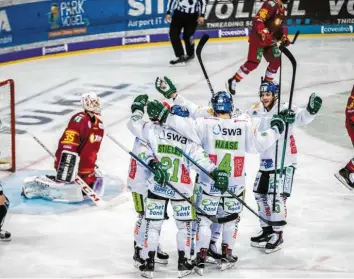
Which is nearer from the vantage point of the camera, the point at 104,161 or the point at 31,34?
the point at 104,161

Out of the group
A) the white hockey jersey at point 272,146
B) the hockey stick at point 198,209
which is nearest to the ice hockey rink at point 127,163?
the hockey stick at point 198,209

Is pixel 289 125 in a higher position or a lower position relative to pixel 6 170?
higher

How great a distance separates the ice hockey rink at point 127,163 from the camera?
22.2 feet

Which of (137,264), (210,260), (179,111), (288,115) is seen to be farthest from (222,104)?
(137,264)

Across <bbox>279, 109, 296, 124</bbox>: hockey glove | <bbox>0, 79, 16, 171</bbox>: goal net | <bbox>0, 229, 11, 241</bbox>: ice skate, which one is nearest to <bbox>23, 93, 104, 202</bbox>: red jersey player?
<bbox>0, 229, 11, 241</bbox>: ice skate

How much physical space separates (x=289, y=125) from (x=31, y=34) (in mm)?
7839

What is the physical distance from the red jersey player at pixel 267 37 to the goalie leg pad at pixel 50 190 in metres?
3.99

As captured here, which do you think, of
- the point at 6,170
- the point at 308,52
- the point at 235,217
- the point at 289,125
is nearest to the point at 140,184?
the point at 235,217

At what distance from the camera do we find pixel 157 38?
1516cm

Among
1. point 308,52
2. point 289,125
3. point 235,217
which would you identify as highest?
point 289,125

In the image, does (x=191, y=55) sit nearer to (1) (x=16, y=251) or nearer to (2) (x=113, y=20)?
(2) (x=113, y=20)

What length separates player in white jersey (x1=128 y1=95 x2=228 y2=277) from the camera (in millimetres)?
6047

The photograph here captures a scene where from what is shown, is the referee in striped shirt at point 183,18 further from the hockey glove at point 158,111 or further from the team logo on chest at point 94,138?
the hockey glove at point 158,111

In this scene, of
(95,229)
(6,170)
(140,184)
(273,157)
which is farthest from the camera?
(6,170)
